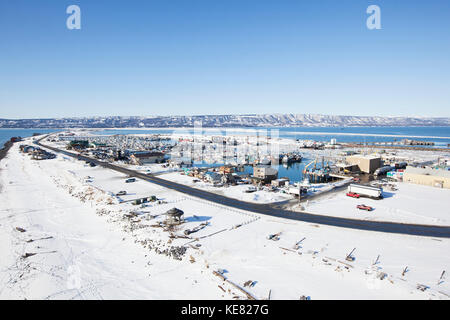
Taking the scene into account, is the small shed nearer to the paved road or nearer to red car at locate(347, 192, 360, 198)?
the paved road

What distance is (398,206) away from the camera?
98.2ft

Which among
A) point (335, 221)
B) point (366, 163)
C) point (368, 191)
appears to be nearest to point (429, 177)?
point (366, 163)

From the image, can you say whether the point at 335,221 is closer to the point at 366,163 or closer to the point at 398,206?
the point at 398,206

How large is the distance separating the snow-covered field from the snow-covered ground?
5043mm

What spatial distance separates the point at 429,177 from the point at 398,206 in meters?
16.1

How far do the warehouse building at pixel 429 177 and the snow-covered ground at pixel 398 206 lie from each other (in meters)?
1.81

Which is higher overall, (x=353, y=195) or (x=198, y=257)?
(x=353, y=195)

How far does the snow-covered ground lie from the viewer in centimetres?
2627

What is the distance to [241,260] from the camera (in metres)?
17.8

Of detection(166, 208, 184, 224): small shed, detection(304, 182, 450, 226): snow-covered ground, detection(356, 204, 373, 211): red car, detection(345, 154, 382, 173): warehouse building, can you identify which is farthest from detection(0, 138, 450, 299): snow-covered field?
detection(345, 154, 382, 173): warehouse building

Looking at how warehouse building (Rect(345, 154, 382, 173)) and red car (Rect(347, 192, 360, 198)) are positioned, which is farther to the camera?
warehouse building (Rect(345, 154, 382, 173))

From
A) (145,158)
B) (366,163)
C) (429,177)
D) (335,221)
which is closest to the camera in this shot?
(335,221)

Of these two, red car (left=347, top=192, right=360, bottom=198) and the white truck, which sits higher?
the white truck
